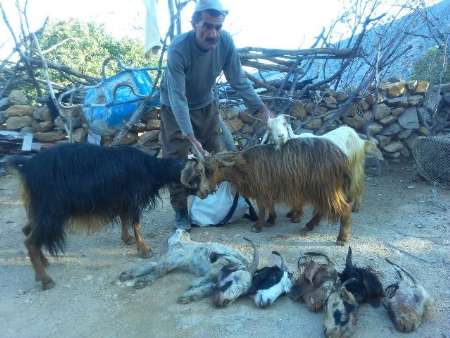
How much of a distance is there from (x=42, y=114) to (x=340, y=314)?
6163mm

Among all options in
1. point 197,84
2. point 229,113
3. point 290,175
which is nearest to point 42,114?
point 229,113

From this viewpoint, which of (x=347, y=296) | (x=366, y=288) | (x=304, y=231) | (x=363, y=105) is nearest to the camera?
(x=347, y=296)

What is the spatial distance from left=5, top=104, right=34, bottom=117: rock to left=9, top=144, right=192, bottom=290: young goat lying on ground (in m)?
3.97

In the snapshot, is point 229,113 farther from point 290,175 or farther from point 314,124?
point 290,175

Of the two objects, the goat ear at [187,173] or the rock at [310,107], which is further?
the rock at [310,107]

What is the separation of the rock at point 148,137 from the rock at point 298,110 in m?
2.25

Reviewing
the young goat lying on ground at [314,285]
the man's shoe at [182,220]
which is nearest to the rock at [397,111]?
the man's shoe at [182,220]

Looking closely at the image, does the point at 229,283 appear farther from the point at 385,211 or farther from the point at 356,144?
the point at 385,211

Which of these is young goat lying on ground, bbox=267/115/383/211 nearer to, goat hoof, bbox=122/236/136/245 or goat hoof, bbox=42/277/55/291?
goat hoof, bbox=122/236/136/245

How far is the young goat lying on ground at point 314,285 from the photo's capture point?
3.13m

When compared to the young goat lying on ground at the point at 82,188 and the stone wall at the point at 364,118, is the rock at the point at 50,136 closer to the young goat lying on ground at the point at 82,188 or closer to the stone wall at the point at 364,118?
the stone wall at the point at 364,118

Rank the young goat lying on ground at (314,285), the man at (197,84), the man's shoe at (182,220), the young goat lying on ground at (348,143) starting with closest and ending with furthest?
the young goat lying on ground at (314,285) → the man at (197,84) → the young goat lying on ground at (348,143) → the man's shoe at (182,220)

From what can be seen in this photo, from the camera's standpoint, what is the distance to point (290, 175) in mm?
4371

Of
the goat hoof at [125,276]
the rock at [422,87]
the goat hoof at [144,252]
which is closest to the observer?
the goat hoof at [125,276]
